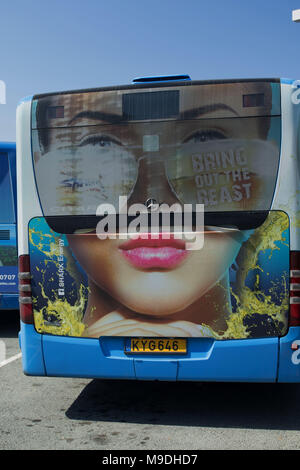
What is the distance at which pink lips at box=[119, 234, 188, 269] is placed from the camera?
4887 mm

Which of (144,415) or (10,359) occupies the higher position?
(144,415)

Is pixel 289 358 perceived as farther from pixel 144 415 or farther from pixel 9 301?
pixel 9 301

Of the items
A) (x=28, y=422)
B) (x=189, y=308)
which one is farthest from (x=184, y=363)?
(x=28, y=422)

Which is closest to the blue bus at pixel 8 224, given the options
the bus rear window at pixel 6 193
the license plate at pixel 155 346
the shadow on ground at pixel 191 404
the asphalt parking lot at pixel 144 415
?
the bus rear window at pixel 6 193

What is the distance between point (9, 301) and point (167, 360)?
4.69 m

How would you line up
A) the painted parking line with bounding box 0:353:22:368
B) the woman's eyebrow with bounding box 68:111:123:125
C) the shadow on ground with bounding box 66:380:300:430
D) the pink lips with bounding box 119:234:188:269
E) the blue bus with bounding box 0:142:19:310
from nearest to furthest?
the pink lips with bounding box 119:234:188:269 → the woman's eyebrow with bounding box 68:111:123:125 → the shadow on ground with bounding box 66:380:300:430 → the painted parking line with bounding box 0:353:22:368 → the blue bus with bounding box 0:142:19:310

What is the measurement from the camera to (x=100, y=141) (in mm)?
5012

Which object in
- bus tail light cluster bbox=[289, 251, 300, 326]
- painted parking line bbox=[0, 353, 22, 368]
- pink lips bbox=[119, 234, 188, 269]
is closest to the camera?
bus tail light cluster bbox=[289, 251, 300, 326]

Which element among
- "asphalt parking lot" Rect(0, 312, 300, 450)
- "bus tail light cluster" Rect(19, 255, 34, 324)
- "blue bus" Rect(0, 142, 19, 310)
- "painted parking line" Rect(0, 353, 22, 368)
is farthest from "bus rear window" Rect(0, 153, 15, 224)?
"bus tail light cluster" Rect(19, 255, 34, 324)

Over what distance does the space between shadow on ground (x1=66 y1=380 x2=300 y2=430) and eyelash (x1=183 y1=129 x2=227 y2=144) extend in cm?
237

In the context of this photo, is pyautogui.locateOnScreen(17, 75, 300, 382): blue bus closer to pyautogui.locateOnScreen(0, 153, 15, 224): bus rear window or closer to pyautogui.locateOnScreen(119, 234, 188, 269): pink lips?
pyautogui.locateOnScreen(119, 234, 188, 269): pink lips

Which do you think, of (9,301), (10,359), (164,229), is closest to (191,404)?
(164,229)
